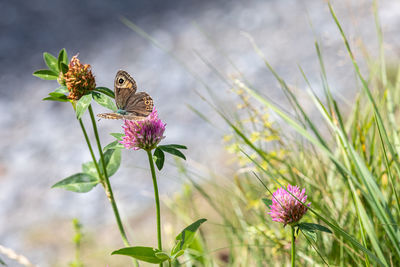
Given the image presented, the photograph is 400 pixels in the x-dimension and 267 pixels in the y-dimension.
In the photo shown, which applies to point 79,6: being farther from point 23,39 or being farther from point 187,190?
point 187,190

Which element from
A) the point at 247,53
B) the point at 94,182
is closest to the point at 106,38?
the point at 247,53

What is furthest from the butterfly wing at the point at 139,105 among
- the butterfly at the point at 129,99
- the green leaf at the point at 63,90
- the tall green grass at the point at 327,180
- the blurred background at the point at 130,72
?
the blurred background at the point at 130,72

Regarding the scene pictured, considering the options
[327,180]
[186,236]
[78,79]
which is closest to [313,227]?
[186,236]

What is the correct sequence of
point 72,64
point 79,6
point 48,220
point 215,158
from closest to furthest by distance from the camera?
point 72,64
point 48,220
point 215,158
point 79,6

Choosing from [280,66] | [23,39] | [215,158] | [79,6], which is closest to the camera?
[215,158]

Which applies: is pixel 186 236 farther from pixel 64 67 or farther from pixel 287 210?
pixel 64 67

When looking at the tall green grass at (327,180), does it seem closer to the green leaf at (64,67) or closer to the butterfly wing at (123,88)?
the butterfly wing at (123,88)

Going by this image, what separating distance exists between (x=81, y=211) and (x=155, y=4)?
6.49 feet

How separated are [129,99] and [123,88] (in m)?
0.02

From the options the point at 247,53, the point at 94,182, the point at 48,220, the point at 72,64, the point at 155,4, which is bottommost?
the point at 94,182

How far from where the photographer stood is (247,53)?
309 centimetres

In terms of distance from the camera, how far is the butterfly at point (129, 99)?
2.29 feet

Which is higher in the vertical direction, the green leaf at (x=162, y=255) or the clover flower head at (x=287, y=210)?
the clover flower head at (x=287, y=210)

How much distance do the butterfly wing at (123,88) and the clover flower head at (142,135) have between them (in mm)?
73
